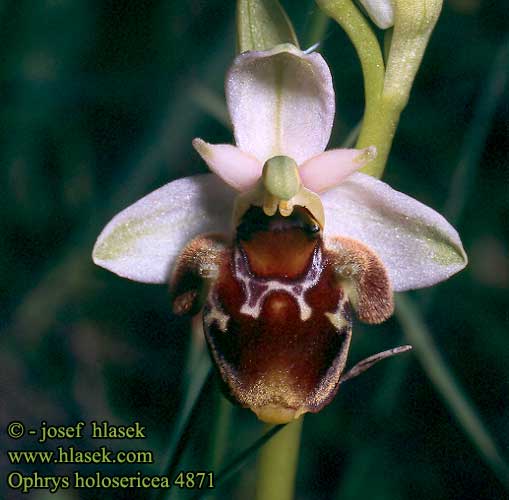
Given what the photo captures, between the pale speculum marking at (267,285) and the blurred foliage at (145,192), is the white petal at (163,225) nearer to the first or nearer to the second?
the pale speculum marking at (267,285)

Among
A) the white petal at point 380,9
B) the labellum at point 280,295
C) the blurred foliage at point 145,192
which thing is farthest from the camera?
the blurred foliage at point 145,192

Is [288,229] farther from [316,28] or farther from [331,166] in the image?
[316,28]

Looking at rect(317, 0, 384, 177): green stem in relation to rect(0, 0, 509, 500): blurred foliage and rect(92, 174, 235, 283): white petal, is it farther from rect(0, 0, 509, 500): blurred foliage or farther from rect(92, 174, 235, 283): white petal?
rect(0, 0, 509, 500): blurred foliage

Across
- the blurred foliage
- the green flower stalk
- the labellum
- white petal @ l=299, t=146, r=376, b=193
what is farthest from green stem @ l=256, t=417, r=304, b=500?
the blurred foliage

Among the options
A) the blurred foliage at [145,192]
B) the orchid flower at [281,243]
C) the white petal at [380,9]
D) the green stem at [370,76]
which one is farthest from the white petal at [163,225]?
the blurred foliage at [145,192]

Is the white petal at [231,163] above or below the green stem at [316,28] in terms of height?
below
